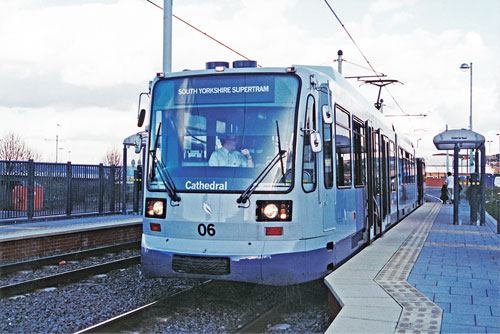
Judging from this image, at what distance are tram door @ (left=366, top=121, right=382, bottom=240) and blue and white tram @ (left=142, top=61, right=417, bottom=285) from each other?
3.12 meters

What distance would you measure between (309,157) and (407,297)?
84.2 inches

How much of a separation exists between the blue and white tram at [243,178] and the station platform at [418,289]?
75 cm

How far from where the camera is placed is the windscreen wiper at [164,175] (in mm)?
7295

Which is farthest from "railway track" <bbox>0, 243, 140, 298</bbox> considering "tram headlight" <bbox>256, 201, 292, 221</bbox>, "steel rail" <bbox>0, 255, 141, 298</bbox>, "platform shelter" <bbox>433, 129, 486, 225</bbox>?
"platform shelter" <bbox>433, 129, 486, 225</bbox>

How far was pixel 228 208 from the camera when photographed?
7.02 m

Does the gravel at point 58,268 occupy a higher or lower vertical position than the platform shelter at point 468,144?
lower

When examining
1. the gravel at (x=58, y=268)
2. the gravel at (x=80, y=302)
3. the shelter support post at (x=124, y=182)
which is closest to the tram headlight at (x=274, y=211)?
the gravel at (x=80, y=302)

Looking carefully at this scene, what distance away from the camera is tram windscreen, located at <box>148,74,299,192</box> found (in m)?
7.02

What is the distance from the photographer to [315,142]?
700cm

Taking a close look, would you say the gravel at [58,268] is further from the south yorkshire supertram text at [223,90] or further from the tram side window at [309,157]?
the tram side window at [309,157]

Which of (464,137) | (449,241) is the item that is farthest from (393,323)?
(464,137)

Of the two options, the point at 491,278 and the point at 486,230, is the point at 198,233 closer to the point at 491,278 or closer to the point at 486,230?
the point at 491,278

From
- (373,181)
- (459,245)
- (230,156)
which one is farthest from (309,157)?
(459,245)

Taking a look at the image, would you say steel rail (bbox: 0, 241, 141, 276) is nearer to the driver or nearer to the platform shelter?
the driver
